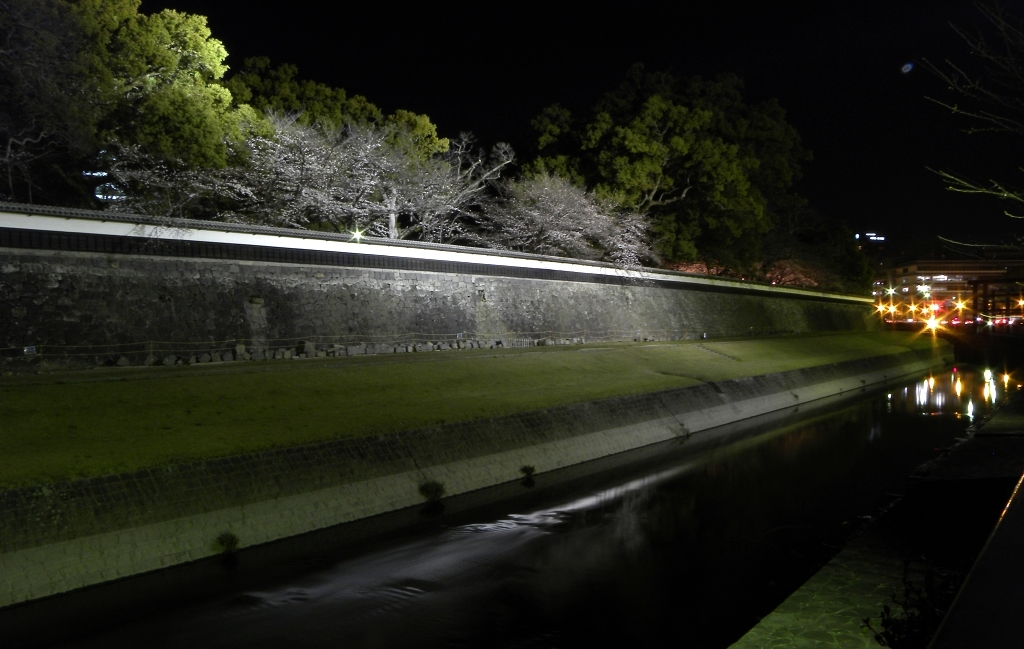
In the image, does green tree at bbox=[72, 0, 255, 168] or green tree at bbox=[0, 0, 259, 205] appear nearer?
green tree at bbox=[0, 0, 259, 205]

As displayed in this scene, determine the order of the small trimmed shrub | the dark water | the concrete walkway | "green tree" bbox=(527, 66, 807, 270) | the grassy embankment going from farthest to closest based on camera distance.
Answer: "green tree" bbox=(527, 66, 807, 270)
the small trimmed shrub
the grassy embankment
the dark water
the concrete walkway

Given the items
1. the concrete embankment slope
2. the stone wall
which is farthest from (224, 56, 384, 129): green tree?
the concrete embankment slope

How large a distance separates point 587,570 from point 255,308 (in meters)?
9.84

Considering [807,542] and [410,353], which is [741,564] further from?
[410,353]

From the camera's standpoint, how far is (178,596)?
8.55m

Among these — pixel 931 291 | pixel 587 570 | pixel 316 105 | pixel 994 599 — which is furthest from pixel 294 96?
pixel 931 291

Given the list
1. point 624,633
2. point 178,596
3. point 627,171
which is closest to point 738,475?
point 624,633

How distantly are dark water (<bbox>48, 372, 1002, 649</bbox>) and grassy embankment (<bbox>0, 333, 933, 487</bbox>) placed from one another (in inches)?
83.0

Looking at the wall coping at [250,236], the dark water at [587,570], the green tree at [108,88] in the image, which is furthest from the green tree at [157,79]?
the dark water at [587,570]

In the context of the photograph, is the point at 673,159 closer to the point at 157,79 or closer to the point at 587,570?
the point at 157,79

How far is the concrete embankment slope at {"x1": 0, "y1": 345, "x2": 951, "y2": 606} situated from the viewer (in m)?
8.27

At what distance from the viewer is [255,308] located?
54.6 feet

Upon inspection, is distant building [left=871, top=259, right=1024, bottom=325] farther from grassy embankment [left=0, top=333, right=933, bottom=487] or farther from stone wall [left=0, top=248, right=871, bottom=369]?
grassy embankment [left=0, top=333, right=933, bottom=487]

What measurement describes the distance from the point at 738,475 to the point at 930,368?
108 feet
